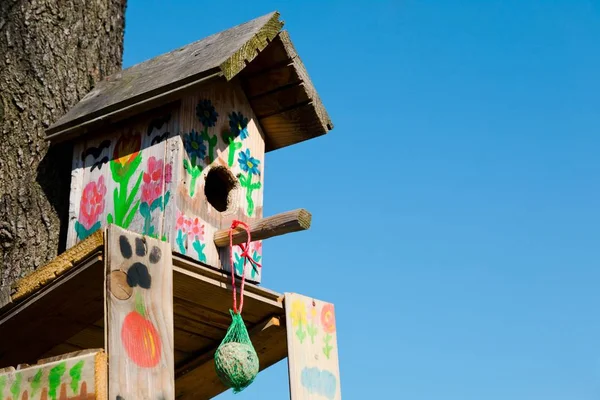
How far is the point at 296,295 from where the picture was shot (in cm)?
372

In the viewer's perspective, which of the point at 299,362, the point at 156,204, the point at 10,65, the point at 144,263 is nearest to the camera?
the point at 144,263

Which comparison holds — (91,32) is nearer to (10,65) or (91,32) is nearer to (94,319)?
(10,65)

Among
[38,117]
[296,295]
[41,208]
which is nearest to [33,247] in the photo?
[41,208]

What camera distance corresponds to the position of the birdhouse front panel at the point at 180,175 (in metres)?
3.38

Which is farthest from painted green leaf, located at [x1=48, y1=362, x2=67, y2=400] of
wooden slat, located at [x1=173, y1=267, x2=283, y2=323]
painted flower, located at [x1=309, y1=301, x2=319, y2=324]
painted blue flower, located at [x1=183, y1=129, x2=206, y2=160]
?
painted flower, located at [x1=309, y1=301, x2=319, y2=324]

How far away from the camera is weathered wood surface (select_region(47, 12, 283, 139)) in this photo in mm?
3443

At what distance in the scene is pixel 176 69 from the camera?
142 inches

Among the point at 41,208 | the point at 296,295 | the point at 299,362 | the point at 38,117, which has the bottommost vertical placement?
the point at 299,362

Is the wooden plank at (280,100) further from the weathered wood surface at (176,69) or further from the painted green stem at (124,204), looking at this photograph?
the painted green stem at (124,204)

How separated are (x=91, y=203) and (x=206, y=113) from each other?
Answer: 21.0 inches

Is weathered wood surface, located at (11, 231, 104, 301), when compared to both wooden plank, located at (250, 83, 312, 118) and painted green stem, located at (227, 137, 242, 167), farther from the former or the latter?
wooden plank, located at (250, 83, 312, 118)

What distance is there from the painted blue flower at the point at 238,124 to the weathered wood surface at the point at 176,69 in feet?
0.90

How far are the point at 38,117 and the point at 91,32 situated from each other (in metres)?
0.50

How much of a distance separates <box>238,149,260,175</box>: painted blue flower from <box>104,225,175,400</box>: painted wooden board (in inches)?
31.0
